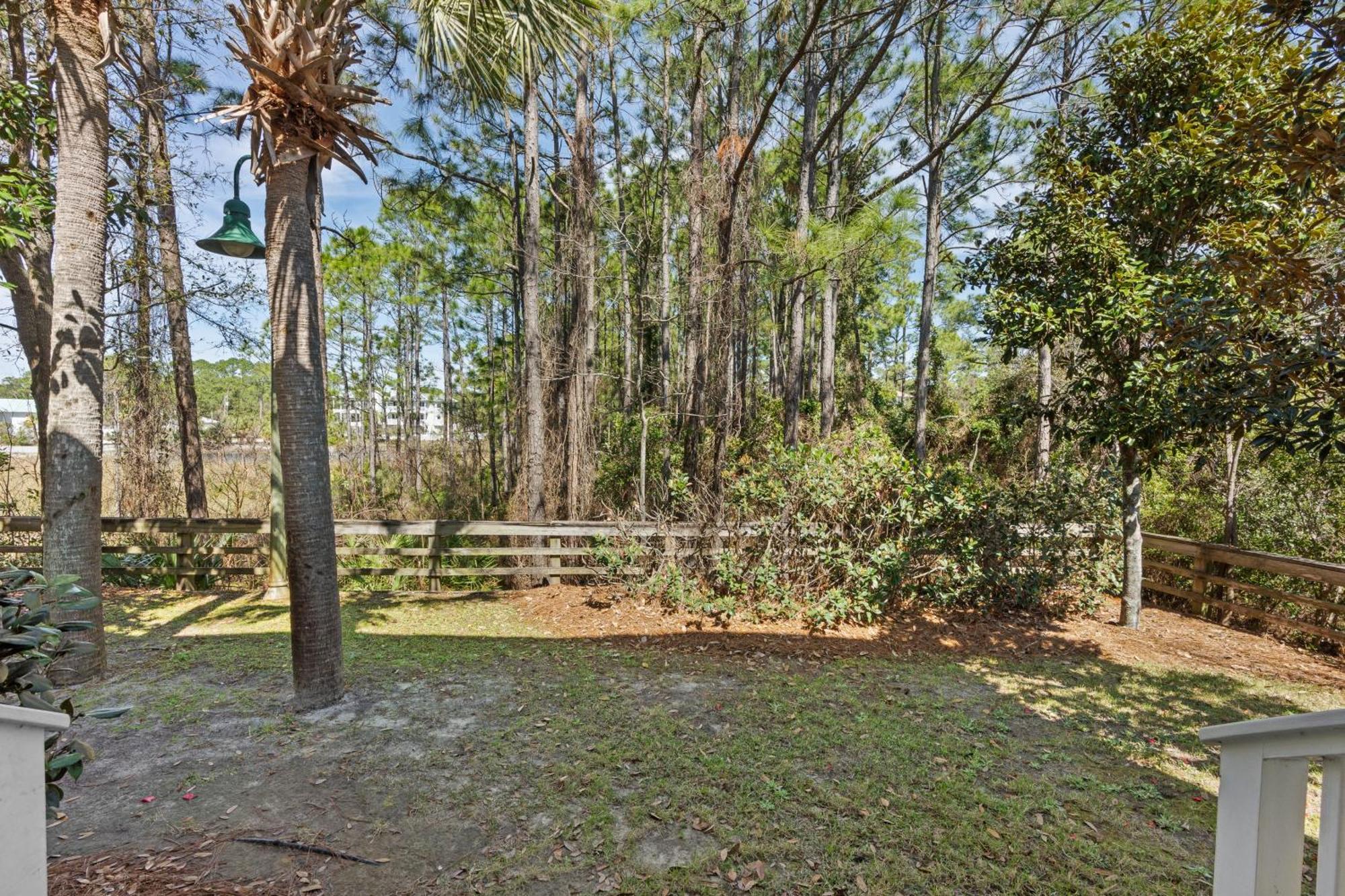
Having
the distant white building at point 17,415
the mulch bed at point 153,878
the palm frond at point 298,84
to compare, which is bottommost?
the mulch bed at point 153,878

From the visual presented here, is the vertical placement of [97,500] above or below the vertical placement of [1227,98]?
below

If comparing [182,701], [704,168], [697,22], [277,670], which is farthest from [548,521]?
[697,22]

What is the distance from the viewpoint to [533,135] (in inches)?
290

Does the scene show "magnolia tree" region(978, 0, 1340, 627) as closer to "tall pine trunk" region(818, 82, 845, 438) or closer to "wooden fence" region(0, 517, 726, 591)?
"wooden fence" region(0, 517, 726, 591)

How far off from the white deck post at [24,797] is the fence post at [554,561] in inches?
235

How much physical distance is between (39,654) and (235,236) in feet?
11.1

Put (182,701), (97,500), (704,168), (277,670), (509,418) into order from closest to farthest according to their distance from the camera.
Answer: (182,701), (97,500), (277,670), (704,168), (509,418)

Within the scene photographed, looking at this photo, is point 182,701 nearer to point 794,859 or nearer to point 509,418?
point 794,859

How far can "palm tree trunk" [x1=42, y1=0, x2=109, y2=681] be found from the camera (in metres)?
3.93

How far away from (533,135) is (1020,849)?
27.6 feet

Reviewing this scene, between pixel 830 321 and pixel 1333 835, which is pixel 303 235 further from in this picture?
pixel 830 321

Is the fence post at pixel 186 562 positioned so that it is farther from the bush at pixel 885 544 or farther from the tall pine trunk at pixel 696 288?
the tall pine trunk at pixel 696 288

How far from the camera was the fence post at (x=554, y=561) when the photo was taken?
712 centimetres

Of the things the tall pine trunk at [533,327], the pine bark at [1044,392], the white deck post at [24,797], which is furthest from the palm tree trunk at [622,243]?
the white deck post at [24,797]
